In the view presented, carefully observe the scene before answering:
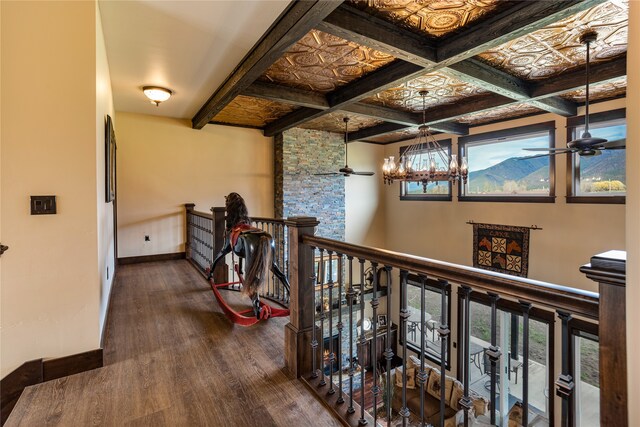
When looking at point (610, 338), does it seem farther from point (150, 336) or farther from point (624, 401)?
point (150, 336)

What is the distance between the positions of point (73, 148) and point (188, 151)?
4.10 metres

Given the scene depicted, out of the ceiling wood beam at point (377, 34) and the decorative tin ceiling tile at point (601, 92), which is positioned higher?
the decorative tin ceiling tile at point (601, 92)

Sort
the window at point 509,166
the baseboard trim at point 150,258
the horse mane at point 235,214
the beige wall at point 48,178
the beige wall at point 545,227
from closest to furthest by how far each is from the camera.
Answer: the beige wall at point 48,178 < the horse mane at point 235,214 < the beige wall at point 545,227 < the baseboard trim at point 150,258 < the window at point 509,166

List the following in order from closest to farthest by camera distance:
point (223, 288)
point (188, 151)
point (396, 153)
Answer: point (223, 288)
point (188, 151)
point (396, 153)

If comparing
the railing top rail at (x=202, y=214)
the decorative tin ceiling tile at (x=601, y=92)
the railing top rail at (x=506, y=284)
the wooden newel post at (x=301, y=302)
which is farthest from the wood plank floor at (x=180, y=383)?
the decorative tin ceiling tile at (x=601, y=92)

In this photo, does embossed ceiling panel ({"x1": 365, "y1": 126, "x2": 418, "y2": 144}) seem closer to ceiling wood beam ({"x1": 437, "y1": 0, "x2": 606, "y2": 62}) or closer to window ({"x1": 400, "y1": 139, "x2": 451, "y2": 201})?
window ({"x1": 400, "y1": 139, "x2": 451, "y2": 201})

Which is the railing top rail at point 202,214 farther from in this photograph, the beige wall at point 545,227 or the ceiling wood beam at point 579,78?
the beige wall at point 545,227

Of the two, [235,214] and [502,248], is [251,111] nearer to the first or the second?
[235,214]

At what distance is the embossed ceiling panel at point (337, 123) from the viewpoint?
6099 mm

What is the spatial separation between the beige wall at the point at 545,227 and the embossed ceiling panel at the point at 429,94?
1884mm

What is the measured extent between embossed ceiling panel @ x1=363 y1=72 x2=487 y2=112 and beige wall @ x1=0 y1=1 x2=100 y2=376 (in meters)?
3.77

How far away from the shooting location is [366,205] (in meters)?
8.43

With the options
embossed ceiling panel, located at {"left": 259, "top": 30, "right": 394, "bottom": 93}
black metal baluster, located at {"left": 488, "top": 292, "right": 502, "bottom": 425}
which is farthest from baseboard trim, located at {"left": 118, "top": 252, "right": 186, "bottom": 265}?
black metal baluster, located at {"left": 488, "top": 292, "right": 502, "bottom": 425}

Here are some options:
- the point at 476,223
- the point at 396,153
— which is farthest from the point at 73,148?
the point at 396,153
